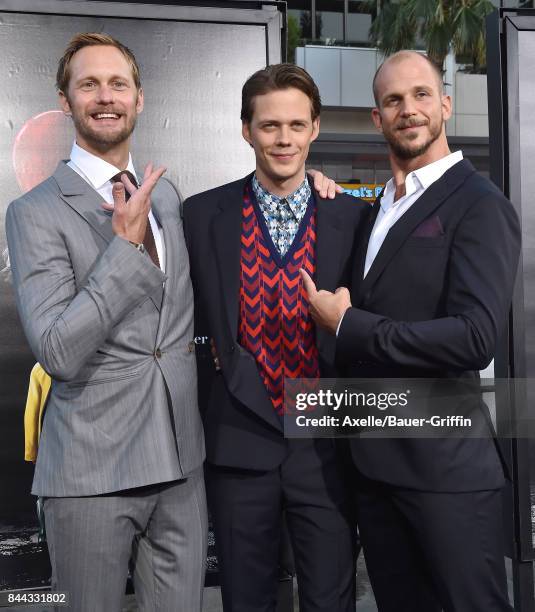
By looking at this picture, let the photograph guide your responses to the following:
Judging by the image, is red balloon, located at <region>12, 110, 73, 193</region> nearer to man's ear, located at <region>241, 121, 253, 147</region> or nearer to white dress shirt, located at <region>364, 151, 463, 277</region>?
man's ear, located at <region>241, 121, 253, 147</region>

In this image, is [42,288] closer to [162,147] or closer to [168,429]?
[168,429]

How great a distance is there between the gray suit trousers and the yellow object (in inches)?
45.5

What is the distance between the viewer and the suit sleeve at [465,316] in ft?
7.60

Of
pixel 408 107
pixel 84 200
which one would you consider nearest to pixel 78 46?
pixel 84 200

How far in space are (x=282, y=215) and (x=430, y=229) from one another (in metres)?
0.60

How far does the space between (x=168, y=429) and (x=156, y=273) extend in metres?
0.54

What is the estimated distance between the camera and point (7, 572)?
3551 millimetres

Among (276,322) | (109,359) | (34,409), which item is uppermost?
(276,322)

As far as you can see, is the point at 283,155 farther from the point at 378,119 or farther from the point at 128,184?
the point at 128,184

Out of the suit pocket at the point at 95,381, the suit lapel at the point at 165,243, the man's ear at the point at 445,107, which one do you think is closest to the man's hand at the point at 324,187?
the man's ear at the point at 445,107

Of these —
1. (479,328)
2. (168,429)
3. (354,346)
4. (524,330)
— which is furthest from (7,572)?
(524,330)

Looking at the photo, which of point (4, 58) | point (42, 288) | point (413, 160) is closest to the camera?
point (42, 288)

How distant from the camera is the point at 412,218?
8.20 feet

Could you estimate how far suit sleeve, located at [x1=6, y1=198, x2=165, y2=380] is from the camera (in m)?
2.12
